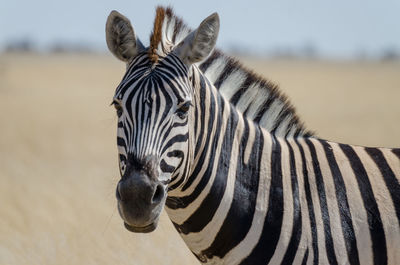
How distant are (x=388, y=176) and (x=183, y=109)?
153 centimetres

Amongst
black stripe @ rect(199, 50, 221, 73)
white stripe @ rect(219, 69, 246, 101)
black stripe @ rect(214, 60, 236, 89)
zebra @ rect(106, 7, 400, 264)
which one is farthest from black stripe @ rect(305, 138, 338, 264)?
black stripe @ rect(199, 50, 221, 73)

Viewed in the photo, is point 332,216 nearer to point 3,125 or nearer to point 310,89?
point 3,125

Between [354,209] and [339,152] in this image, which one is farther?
[339,152]

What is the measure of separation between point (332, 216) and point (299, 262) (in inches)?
14.5

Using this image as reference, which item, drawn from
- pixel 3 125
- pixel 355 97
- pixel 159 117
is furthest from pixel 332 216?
pixel 355 97

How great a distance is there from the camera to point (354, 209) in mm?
3895

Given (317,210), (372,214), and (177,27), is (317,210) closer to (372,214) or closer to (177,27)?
(372,214)

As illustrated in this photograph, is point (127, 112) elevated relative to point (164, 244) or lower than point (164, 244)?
elevated

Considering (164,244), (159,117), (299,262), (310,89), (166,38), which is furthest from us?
(310,89)

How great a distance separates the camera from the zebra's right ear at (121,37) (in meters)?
3.80

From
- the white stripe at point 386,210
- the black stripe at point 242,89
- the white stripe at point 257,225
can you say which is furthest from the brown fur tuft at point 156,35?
the white stripe at point 386,210

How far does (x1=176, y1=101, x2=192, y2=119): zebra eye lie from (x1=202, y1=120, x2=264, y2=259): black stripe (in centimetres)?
57

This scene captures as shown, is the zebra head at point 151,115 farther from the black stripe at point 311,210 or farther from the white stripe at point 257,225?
the black stripe at point 311,210

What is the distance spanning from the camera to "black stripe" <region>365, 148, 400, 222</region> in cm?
399
